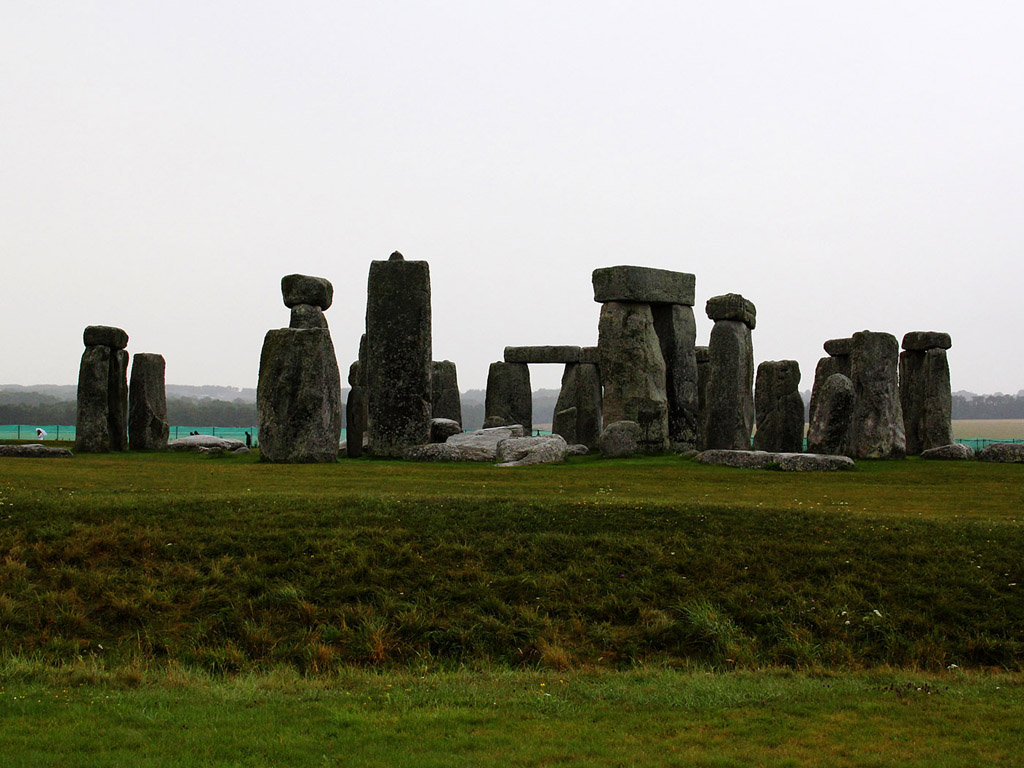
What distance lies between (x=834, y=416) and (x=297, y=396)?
35.1ft

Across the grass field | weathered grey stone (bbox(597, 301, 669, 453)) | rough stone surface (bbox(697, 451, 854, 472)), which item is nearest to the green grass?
the grass field

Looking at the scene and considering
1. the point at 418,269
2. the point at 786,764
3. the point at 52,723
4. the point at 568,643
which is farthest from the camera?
the point at 418,269

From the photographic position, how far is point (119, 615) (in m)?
9.26

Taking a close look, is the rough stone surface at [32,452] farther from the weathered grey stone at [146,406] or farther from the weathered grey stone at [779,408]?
the weathered grey stone at [779,408]

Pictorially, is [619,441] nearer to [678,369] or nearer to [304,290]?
[678,369]

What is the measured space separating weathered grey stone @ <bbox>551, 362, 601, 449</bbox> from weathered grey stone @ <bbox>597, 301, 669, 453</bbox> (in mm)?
7978

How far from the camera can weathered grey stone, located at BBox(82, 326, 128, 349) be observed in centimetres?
2350

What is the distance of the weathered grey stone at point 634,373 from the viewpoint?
23.4m

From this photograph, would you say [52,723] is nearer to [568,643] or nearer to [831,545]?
[568,643]

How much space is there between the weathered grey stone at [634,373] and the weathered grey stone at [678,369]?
1.20 meters

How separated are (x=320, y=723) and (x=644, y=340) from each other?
17761mm

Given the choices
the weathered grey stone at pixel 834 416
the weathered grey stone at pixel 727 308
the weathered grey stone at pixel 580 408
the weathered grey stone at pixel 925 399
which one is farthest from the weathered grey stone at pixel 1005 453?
the weathered grey stone at pixel 580 408

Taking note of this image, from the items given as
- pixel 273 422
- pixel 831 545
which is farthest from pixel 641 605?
pixel 273 422

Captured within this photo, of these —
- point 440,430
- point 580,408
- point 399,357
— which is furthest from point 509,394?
point 399,357
